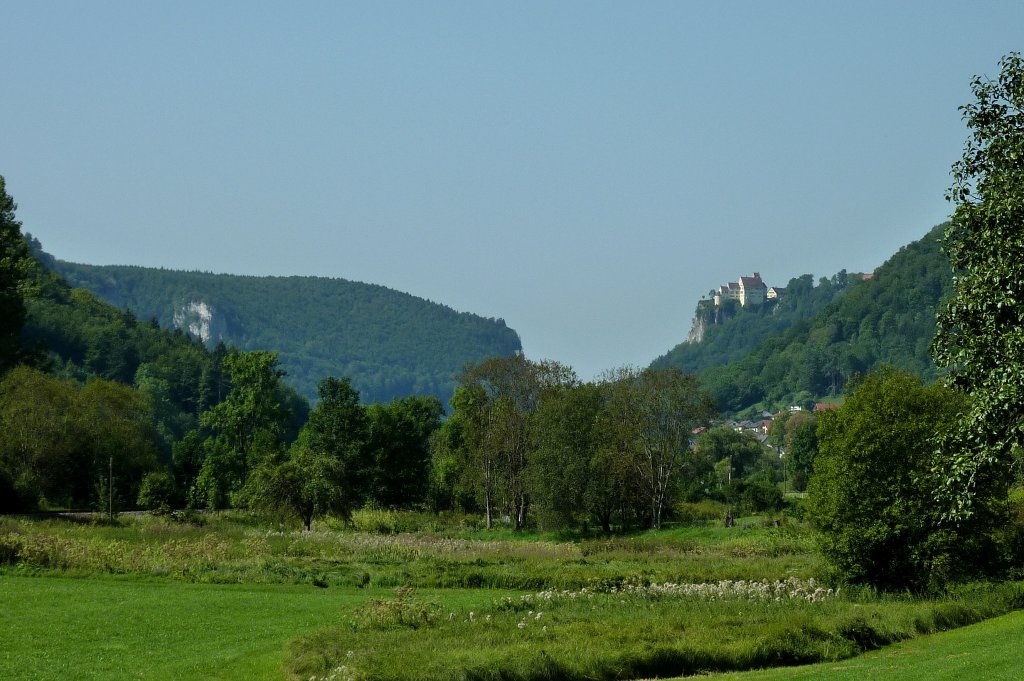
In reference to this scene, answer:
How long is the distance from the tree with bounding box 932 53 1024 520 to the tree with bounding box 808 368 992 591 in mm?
6853

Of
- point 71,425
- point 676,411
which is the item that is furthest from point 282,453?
point 676,411

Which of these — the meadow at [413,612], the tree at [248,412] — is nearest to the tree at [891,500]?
the meadow at [413,612]

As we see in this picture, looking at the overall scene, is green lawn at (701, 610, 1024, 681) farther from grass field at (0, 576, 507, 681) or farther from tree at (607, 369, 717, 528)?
tree at (607, 369, 717, 528)

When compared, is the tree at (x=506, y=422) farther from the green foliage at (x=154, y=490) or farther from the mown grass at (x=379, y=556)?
the green foliage at (x=154, y=490)

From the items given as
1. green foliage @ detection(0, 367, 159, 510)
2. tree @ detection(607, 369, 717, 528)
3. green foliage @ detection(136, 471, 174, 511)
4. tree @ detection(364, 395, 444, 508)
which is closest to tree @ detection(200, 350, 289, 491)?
tree @ detection(364, 395, 444, 508)

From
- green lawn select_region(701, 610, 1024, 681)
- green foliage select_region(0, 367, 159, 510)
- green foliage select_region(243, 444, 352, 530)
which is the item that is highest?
green foliage select_region(0, 367, 159, 510)

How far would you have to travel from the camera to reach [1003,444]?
20172 millimetres

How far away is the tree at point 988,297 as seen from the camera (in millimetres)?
20000

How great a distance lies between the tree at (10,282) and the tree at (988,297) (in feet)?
181

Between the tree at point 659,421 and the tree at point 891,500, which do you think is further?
the tree at point 659,421

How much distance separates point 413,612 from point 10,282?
4908 cm

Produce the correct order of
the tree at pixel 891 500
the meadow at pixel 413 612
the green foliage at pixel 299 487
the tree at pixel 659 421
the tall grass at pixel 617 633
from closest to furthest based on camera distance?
the tall grass at pixel 617 633 → the meadow at pixel 413 612 → the tree at pixel 891 500 → the green foliage at pixel 299 487 → the tree at pixel 659 421

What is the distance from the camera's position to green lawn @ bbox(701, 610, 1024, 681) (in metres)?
17.0

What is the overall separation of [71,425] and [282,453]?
1443 cm
